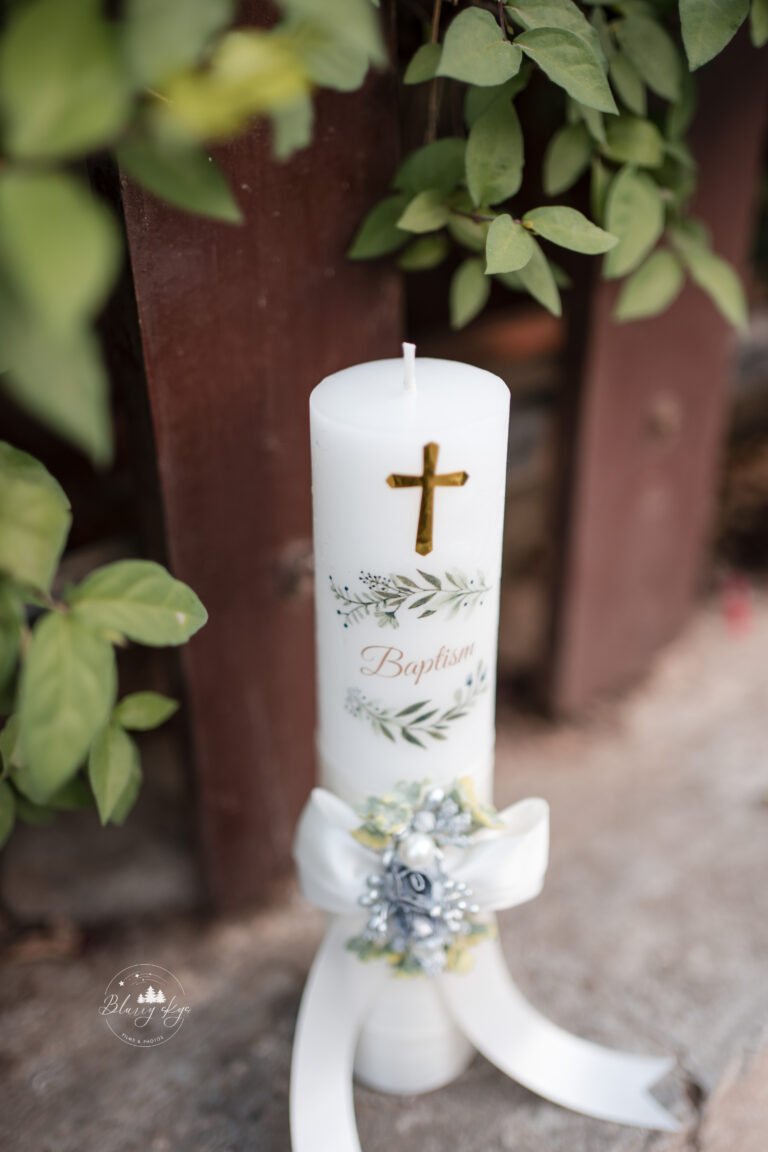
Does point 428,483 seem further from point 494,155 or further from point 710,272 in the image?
point 710,272

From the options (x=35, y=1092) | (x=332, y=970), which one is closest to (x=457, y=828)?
(x=332, y=970)

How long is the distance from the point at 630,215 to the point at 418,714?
0.38m

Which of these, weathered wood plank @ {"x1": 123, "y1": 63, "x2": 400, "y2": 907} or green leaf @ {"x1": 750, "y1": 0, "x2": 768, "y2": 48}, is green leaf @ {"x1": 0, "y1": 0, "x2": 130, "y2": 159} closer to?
weathered wood plank @ {"x1": 123, "y1": 63, "x2": 400, "y2": 907}

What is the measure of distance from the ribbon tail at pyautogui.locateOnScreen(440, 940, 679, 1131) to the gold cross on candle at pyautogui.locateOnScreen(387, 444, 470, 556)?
0.37m

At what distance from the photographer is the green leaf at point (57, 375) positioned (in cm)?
36

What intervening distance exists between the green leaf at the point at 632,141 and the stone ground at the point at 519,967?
26.4 inches

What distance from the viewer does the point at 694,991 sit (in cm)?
87

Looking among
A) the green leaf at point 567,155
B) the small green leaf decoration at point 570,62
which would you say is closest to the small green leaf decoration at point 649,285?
the green leaf at point 567,155

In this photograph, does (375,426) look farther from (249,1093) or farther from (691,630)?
(691,630)

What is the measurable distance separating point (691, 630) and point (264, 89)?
1.14 meters

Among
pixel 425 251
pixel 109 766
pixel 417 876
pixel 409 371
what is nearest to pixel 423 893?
pixel 417 876

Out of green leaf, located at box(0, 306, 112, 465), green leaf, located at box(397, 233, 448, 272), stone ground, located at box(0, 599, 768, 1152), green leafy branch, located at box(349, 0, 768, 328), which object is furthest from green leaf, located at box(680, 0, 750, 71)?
stone ground, located at box(0, 599, 768, 1152)

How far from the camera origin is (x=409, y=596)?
0.61m

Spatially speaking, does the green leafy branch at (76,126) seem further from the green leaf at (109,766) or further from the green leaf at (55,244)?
the green leaf at (109,766)
